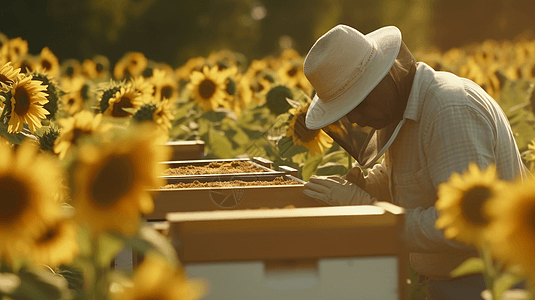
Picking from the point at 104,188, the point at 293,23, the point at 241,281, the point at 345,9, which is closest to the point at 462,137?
the point at 241,281

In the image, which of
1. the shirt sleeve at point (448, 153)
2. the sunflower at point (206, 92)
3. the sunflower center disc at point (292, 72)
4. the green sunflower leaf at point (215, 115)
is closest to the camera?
the shirt sleeve at point (448, 153)

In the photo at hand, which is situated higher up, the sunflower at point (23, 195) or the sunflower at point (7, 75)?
the sunflower at point (7, 75)

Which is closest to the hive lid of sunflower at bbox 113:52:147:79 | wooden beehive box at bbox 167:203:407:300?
wooden beehive box at bbox 167:203:407:300

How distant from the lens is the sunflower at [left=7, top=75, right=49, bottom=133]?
85.8 inches

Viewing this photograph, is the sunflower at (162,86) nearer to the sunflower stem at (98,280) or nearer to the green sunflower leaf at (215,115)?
the green sunflower leaf at (215,115)

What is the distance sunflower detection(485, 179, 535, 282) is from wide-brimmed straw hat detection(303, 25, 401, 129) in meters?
1.15

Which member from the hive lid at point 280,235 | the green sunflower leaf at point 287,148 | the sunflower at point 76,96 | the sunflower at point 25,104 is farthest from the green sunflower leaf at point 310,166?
the hive lid at point 280,235

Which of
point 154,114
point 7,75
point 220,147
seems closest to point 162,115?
point 154,114

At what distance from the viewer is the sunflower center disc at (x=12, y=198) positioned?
37.6 inches

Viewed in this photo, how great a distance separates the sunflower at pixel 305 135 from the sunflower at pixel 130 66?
153 inches

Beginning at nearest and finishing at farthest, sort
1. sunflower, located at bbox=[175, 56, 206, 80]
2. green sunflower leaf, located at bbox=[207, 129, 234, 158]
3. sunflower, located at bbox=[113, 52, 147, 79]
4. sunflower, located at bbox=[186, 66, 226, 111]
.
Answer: green sunflower leaf, located at bbox=[207, 129, 234, 158] < sunflower, located at bbox=[186, 66, 226, 111] < sunflower, located at bbox=[175, 56, 206, 80] < sunflower, located at bbox=[113, 52, 147, 79]

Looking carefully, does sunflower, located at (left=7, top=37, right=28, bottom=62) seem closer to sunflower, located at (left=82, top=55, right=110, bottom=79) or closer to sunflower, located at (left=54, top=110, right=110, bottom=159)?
sunflower, located at (left=82, top=55, right=110, bottom=79)

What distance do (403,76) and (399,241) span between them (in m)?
0.87

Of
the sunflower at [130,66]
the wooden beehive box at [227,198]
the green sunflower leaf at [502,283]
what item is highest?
the sunflower at [130,66]
